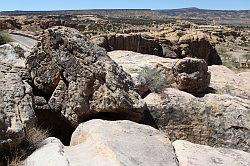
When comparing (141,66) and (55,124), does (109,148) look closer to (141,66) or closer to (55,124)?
(55,124)

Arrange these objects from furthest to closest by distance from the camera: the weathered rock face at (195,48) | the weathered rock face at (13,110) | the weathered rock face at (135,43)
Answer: the weathered rock face at (195,48), the weathered rock face at (135,43), the weathered rock face at (13,110)

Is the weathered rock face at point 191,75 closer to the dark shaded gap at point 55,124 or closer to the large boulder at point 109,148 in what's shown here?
the large boulder at point 109,148

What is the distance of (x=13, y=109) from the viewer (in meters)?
7.45

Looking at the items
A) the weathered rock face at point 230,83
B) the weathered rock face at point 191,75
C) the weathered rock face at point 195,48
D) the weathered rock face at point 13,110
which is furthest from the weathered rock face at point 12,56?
the weathered rock face at point 195,48

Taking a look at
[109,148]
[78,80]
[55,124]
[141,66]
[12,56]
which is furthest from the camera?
[141,66]

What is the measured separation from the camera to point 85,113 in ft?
29.0

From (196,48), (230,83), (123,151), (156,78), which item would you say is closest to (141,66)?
(156,78)

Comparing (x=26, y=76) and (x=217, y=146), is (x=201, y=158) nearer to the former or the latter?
(x=217, y=146)

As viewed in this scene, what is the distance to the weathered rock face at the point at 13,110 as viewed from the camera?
694 centimetres

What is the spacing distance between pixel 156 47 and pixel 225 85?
17.2m

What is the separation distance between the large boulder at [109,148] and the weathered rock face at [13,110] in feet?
1.31

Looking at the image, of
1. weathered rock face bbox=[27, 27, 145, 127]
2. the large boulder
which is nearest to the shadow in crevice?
weathered rock face bbox=[27, 27, 145, 127]

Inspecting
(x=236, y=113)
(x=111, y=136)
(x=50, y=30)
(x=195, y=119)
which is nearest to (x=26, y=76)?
(x=50, y=30)

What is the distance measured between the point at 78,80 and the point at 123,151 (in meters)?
2.60
